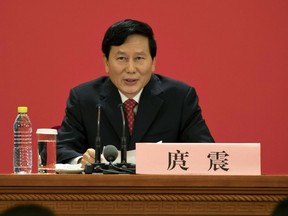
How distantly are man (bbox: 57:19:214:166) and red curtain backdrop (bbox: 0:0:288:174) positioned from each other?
32.7 inches

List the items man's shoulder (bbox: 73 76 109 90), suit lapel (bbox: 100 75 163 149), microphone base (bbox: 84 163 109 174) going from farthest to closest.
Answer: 1. man's shoulder (bbox: 73 76 109 90)
2. suit lapel (bbox: 100 75 163 149)
3. microphone base (bbox: 84 163 109 174)

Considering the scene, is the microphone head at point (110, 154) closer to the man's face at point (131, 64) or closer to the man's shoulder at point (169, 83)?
the man's face at point (131, 64)

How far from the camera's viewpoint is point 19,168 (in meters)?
Answer: 2.55

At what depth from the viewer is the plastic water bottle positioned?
2574 mm

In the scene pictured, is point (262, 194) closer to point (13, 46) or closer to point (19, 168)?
point (19, 168)

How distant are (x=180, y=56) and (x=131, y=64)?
97 centimetres

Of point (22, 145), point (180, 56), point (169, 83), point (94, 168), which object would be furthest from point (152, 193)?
point (180, 56)

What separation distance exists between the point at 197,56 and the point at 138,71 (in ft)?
3.25

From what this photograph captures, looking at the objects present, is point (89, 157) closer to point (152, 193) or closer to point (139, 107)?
point (152, 193)

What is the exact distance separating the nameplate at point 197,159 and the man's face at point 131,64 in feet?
3.37

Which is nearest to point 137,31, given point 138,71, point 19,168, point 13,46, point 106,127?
point 138,71

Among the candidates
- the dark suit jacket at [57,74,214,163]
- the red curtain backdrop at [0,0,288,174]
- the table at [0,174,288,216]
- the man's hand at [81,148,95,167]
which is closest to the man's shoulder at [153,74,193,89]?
the dark suit jacket at [57,74,214,163]

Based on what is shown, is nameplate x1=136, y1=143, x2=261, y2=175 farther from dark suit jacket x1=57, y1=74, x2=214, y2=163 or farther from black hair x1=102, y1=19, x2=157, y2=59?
black hair x1=102, y1=19, x2=157, y2=59

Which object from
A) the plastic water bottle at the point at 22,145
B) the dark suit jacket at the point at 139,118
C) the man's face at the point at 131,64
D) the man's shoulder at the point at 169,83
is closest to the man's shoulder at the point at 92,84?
the dark suit jacket at the point at 139,118
